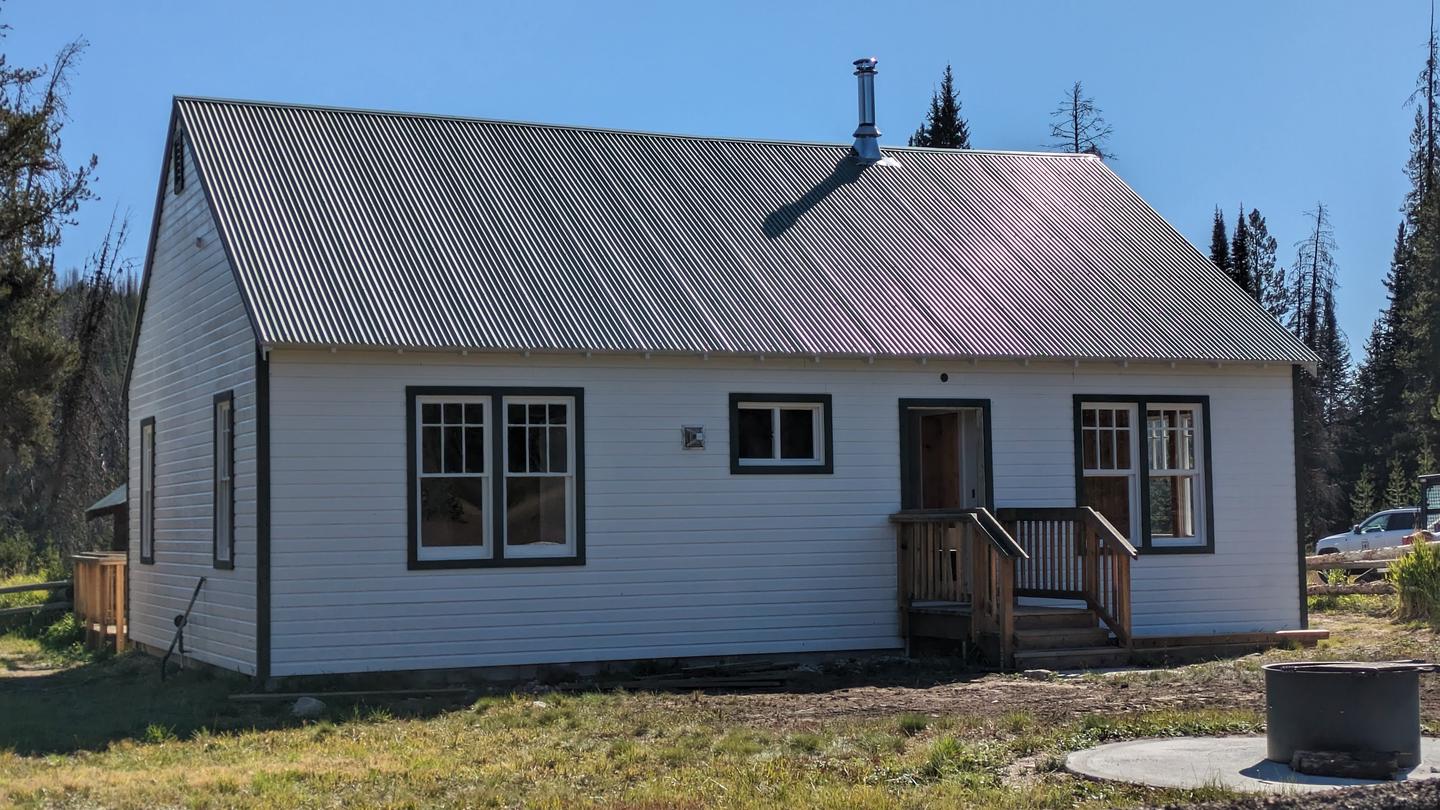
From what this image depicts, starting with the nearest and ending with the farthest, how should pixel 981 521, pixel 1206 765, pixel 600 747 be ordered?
pixel 1206 765 < pixel 600 747 < pixel 981 521

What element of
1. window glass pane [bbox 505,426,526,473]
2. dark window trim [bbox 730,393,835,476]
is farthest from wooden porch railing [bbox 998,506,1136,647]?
window glass pane [bbox 505,426,526,473]

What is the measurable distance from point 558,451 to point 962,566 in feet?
14.1

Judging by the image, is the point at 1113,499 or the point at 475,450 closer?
the point at 475,450

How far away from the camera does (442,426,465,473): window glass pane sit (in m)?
16.0

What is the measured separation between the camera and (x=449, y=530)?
1599 cm

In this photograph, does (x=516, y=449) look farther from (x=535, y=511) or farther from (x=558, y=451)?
(x=535, y=511)

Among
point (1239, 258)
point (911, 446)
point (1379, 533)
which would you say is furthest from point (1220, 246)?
point (911, 446)

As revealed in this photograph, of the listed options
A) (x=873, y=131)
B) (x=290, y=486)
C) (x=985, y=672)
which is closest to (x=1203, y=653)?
(x=985, y=672)

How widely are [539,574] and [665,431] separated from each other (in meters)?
1.94

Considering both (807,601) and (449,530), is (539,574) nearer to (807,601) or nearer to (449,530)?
(449,530)

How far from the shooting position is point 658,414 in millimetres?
16672

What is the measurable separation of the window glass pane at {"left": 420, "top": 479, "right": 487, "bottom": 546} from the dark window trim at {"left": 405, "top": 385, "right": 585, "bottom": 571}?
152 millimetres

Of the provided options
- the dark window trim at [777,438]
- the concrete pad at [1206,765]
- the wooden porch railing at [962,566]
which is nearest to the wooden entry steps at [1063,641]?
the wooden porch railing at [962,566]

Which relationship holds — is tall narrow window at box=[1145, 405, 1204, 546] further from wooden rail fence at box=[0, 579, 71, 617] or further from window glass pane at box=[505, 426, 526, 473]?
wooden rail fence at box=[0, 579, 71, 617]
